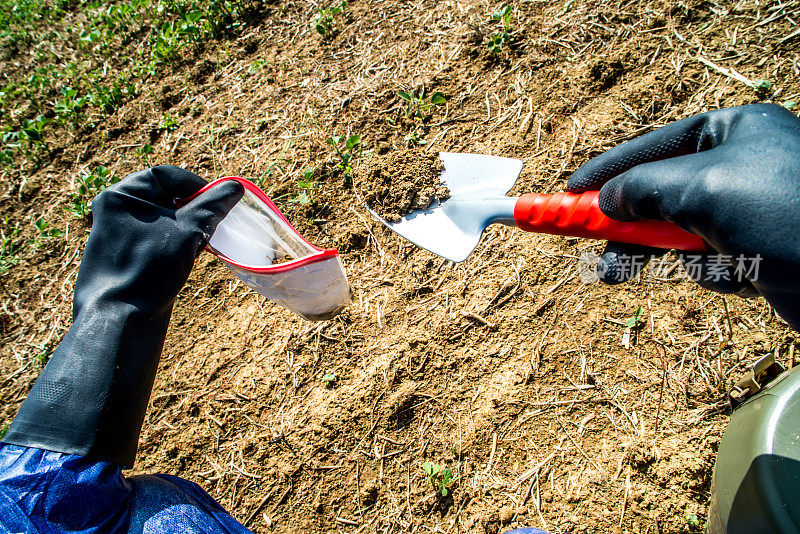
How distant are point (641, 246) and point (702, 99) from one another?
1.09 metres

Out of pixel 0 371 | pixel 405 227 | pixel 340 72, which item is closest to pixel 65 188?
pixel 0 371

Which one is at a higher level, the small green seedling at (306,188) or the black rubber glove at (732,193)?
the black rubber glove at (732,193)

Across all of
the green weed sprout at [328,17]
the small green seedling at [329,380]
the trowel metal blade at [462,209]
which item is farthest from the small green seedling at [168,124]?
the small green seedling at [329,380]

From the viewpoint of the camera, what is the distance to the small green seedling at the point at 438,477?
5.53 ft

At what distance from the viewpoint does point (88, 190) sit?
2.67 m

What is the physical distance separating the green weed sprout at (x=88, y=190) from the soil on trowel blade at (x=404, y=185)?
1.69 metres

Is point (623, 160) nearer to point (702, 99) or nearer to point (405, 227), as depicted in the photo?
point (405, 227)

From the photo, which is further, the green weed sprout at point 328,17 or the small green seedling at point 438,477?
the green weed sprout at point 328,17

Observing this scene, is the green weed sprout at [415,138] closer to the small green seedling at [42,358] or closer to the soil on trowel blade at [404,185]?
the soil on trowel blade at [404,185]

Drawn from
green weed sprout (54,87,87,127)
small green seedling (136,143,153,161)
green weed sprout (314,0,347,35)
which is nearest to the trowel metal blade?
green weed sprout (314,0,347,35)

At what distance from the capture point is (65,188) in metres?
2.80

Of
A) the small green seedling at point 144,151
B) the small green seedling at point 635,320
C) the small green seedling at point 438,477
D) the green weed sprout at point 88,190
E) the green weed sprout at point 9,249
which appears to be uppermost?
the small green seedling at point 144,151

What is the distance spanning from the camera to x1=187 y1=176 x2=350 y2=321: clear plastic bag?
4.95 feet

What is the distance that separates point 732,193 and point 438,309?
3.78 feet
